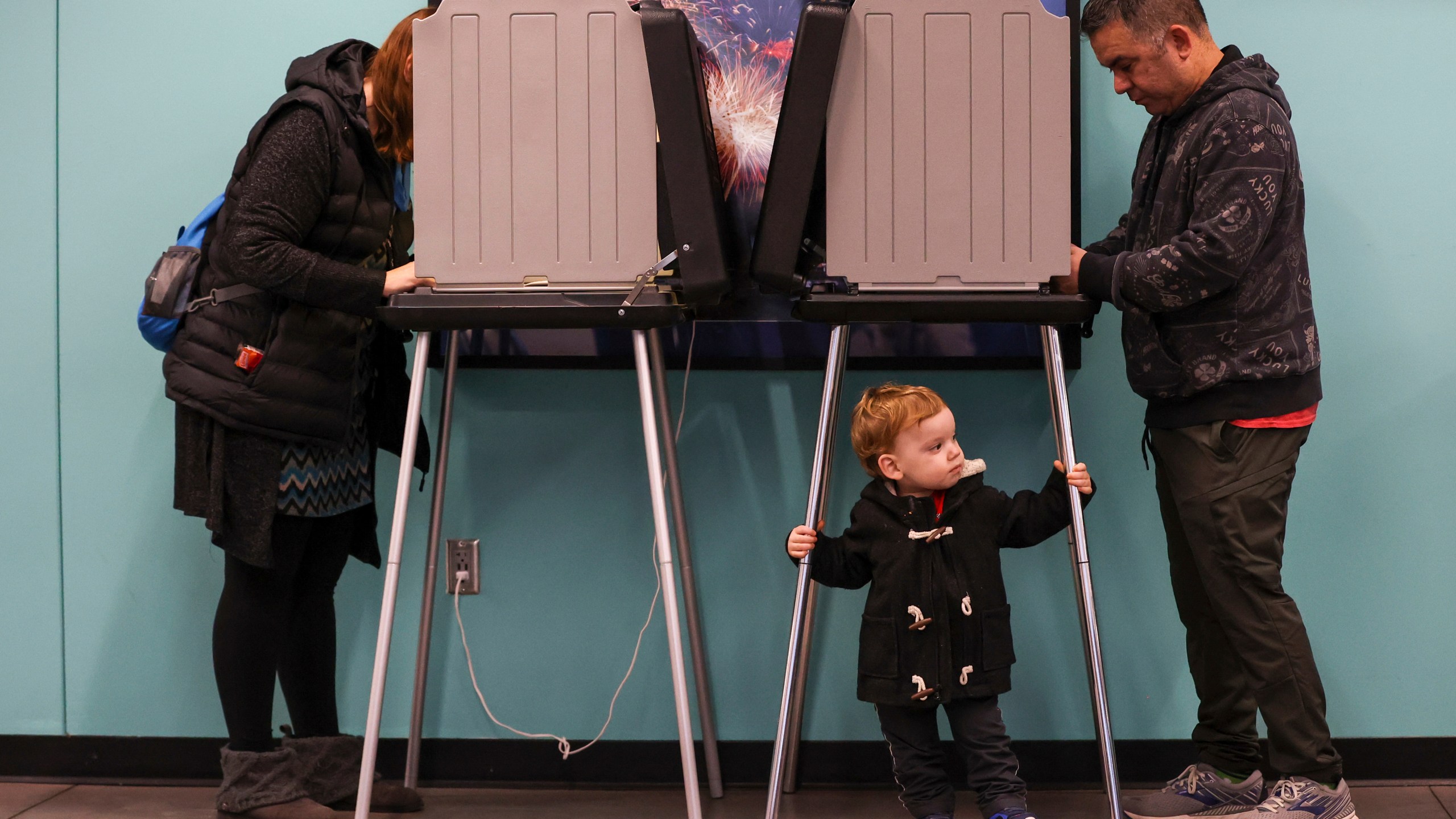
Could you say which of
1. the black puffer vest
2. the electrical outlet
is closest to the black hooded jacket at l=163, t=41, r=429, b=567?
the black puffer vest

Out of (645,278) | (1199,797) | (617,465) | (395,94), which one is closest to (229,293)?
(395,94)

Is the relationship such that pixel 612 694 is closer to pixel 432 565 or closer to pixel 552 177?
pixel 432 565

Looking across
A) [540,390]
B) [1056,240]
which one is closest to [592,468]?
[540,390]

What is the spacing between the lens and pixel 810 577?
1.64 m

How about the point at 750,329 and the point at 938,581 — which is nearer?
the point at 938,581

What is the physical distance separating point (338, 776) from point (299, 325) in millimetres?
760

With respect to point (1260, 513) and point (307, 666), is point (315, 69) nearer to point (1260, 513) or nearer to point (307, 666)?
point (307, 666)

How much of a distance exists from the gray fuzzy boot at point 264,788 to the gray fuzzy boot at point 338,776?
0.03 metres

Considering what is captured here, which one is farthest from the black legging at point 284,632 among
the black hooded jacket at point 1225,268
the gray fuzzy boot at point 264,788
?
the black hooded jacket at point 1225,268

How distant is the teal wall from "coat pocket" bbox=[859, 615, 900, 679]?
0.39 m

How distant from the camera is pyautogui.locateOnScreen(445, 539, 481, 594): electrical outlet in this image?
2.11 meters

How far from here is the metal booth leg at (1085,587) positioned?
5.15 ft

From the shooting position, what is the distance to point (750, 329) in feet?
6.65

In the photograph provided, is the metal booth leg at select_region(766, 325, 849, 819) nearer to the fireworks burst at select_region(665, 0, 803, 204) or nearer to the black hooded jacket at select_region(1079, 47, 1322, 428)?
the black hooded jacket at select_region(1079, 47, 1322, 428)
